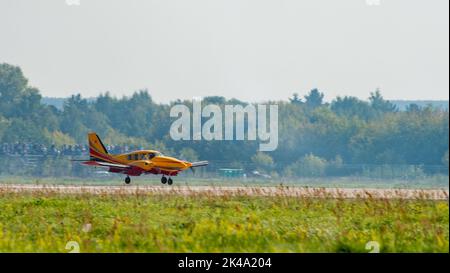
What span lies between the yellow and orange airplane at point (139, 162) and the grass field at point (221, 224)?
62.2ft

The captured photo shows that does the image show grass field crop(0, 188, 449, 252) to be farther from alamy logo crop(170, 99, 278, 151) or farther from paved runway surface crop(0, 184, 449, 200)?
alamy logo crop(170, 99, 278, 151)

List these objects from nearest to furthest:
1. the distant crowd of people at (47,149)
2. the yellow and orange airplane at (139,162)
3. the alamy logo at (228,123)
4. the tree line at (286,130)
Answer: the yellow and orange airplane at (139,162), the tree line at (286,130), the distant crowd of people at (47,149), the alamy logo at (228,123)

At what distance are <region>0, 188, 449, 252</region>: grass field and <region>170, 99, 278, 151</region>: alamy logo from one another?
46820mm

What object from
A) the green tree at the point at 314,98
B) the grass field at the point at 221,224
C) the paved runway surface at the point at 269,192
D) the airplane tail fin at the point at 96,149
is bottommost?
the grass field at the point at 221,224

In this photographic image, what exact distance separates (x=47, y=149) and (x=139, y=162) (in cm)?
2901

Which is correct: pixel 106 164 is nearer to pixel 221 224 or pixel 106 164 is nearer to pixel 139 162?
pixel 139 162

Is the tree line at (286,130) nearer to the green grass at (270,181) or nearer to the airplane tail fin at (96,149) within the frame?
the green grass at (270,181)

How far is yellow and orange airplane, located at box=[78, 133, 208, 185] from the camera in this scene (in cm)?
5947

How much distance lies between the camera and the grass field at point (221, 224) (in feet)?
80.5

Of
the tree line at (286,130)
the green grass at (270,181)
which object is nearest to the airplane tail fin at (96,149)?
the green grass at (270,181)

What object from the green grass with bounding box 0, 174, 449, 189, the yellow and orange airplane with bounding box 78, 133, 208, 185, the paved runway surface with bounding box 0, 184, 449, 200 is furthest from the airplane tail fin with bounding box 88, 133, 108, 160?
the paved runway surface with bounding box 0, 184, 449, 200

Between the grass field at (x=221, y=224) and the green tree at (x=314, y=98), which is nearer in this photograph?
the grass field at (x=221, y=224)

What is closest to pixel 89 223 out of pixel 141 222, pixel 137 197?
pixel 141 222

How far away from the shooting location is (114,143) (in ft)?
285
